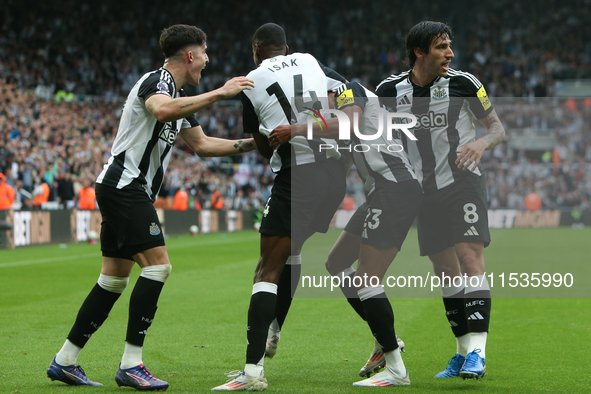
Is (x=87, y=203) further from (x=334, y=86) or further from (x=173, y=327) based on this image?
(x=334, y=86)

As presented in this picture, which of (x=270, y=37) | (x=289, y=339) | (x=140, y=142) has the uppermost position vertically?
(x=270, y=37)

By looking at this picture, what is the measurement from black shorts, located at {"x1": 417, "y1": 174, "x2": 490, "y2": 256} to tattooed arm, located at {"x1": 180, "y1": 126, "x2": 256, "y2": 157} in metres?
1.31

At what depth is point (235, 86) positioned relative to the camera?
12.7ft

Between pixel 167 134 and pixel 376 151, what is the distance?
136 centimetres

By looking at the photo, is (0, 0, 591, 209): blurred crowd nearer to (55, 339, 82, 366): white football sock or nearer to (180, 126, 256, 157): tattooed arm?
(180, 126, 256, 157): tattooed arm

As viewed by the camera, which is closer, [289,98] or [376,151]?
[289,98]

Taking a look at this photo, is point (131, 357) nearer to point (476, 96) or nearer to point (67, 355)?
point (67, 355)

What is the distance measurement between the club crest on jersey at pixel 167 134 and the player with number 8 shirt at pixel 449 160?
1.46 meters

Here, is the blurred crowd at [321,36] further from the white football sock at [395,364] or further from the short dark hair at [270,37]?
the white football sock at [395,364]

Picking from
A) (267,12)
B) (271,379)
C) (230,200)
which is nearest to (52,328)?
(271,379)

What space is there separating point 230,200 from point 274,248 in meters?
25.4

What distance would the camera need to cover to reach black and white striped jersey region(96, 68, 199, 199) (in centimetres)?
415

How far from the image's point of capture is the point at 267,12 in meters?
40.9

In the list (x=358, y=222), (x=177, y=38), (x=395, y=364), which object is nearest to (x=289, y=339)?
(x=358, y=222)
